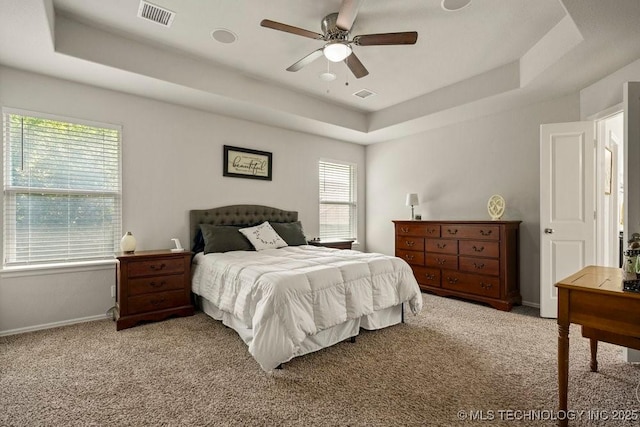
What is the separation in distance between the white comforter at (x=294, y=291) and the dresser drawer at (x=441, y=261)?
1310mm

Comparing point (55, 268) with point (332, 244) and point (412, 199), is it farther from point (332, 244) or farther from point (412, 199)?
point (412, 199)

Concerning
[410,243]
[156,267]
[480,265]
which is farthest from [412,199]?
[156,267]

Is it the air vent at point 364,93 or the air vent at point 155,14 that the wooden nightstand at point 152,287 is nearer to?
the air vent at point 155,14

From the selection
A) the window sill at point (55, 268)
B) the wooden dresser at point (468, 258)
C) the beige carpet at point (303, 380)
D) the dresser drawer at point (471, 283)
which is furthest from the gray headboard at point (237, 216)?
the dresser drawer at point (471, 283)

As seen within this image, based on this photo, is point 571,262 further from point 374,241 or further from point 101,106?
point 101,106

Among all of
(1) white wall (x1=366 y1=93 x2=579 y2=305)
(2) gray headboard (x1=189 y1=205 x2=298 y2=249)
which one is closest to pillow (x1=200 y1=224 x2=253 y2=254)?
(2) gray headboard (x1=189 y1=205 x2=298 y2=249)

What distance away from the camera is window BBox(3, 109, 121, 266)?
307 cm

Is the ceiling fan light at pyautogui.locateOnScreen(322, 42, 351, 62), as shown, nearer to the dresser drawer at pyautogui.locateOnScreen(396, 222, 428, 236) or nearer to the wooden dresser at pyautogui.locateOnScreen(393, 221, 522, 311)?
the wooden dresser at pyautogui.locateOnScreen(393, 221, 522, 311)

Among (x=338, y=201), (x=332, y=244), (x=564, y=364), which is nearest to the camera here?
(x=564, y=364)

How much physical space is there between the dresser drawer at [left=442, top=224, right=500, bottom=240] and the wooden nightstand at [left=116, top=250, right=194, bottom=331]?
132 inches

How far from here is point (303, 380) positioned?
2.17m

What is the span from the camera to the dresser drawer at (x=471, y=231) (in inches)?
152

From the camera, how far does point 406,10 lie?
2627 mm

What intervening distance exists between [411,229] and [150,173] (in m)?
3.69
